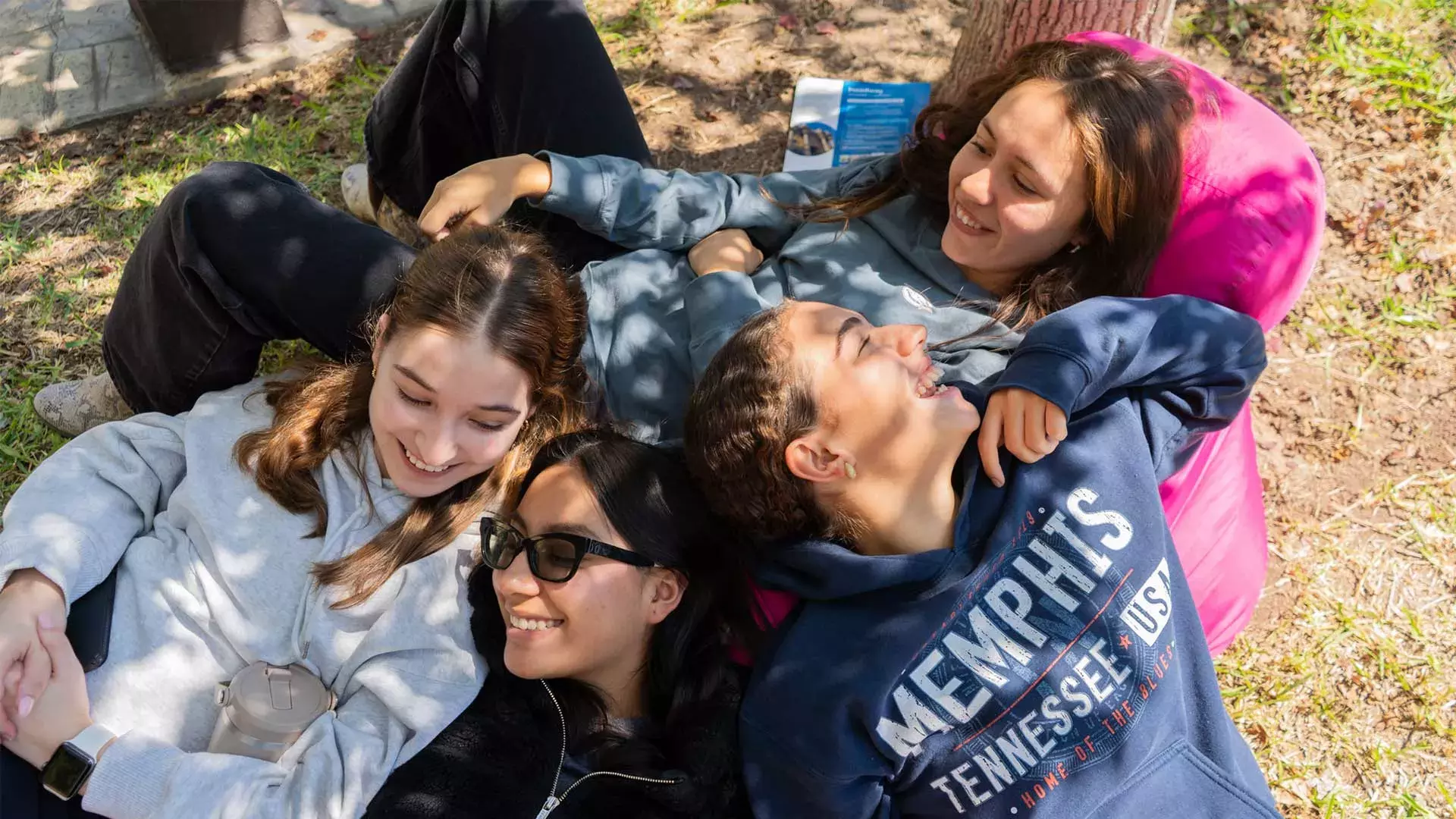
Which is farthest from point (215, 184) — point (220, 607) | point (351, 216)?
point (220, 607)

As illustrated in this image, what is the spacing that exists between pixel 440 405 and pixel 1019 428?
1724 millimetres

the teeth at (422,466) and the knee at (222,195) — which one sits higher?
the knee at (222,195)

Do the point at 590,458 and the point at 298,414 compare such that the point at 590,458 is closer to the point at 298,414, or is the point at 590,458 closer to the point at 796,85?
the point at 298,414

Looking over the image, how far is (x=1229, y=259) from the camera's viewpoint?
3613 mm

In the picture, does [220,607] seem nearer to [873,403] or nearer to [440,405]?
[440,405]

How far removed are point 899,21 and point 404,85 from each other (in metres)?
3.04

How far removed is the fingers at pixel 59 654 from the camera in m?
3.18

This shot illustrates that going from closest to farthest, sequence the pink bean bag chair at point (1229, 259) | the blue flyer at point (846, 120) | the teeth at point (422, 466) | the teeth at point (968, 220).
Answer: the teeth at point (422, 466) < the pink bean bag chair at point (1229, 259) < the teeth at point (968, 220) < the blue flyer at point (846, 120)

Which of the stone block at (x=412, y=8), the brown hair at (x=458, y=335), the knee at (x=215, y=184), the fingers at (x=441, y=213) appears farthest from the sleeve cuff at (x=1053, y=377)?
the stone block at (x=412, y=8)

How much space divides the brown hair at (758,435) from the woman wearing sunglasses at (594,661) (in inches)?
6.5

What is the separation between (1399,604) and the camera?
4.35 m

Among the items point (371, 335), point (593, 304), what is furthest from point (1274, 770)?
point (371, 335)

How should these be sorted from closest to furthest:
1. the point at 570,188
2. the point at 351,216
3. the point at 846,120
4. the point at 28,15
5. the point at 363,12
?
the point at 570,188
the point at 351,216
the point at 846,120
the point at 28,15
the point at 363,12

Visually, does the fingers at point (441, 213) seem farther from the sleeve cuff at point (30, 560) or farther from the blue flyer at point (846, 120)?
the blue flyer at point (846, 120)
